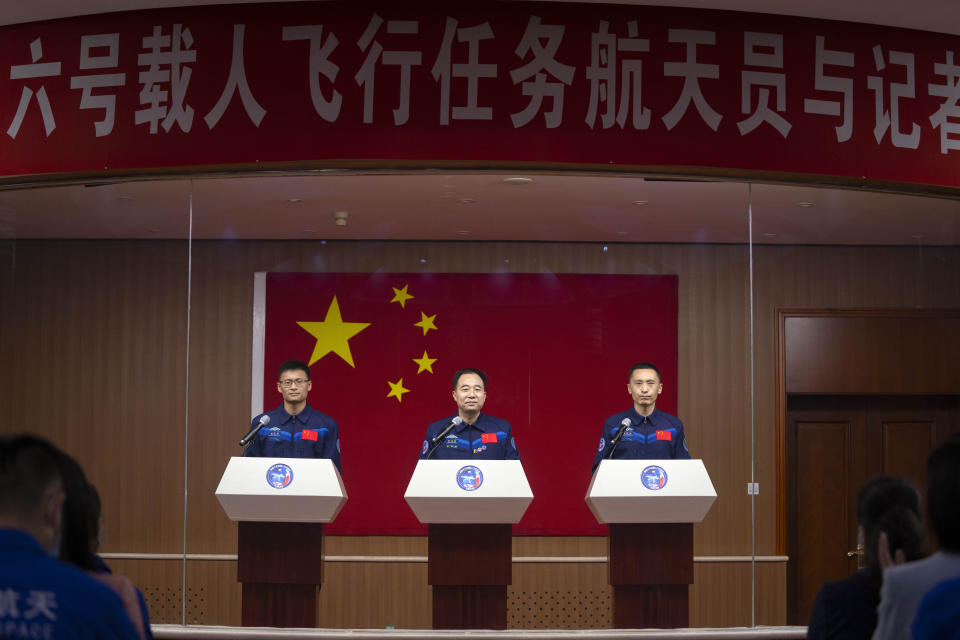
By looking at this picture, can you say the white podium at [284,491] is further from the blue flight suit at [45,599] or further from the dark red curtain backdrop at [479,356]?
the blue flight suit at [45,599]

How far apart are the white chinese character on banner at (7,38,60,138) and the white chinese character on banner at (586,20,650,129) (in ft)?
7.93

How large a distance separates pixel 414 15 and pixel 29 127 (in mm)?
1852

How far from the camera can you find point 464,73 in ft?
12.9

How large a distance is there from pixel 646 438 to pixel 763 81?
167cm

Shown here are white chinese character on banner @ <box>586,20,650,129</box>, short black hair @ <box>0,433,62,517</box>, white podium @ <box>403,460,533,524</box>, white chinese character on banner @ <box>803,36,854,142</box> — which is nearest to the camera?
short black hair @ <box>0,433,62,517</box>

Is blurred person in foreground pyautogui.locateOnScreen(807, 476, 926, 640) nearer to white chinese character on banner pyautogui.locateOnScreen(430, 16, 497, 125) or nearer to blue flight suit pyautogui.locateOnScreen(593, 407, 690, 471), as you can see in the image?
blue flight suit pyautogui.locateOnScreen(593, 407, 690, 471)

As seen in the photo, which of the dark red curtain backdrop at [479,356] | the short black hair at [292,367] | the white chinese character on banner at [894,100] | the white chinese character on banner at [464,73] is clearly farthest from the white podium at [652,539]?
the white chinese character on banner at [894,100]

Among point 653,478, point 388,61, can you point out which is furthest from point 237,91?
point 653,478

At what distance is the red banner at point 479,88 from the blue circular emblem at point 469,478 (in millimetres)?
1310

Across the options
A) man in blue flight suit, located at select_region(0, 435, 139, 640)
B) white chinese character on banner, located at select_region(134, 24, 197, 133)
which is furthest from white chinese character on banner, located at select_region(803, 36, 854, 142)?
man in blue flight suit, located at select_region(0, 435, 139, 640)

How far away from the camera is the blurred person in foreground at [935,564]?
161 centimetres

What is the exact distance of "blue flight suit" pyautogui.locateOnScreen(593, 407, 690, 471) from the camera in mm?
4188

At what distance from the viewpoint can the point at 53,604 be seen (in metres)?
1.49

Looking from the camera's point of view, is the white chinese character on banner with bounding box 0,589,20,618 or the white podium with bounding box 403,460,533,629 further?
the white podium with bounding box 403,460,533,629
